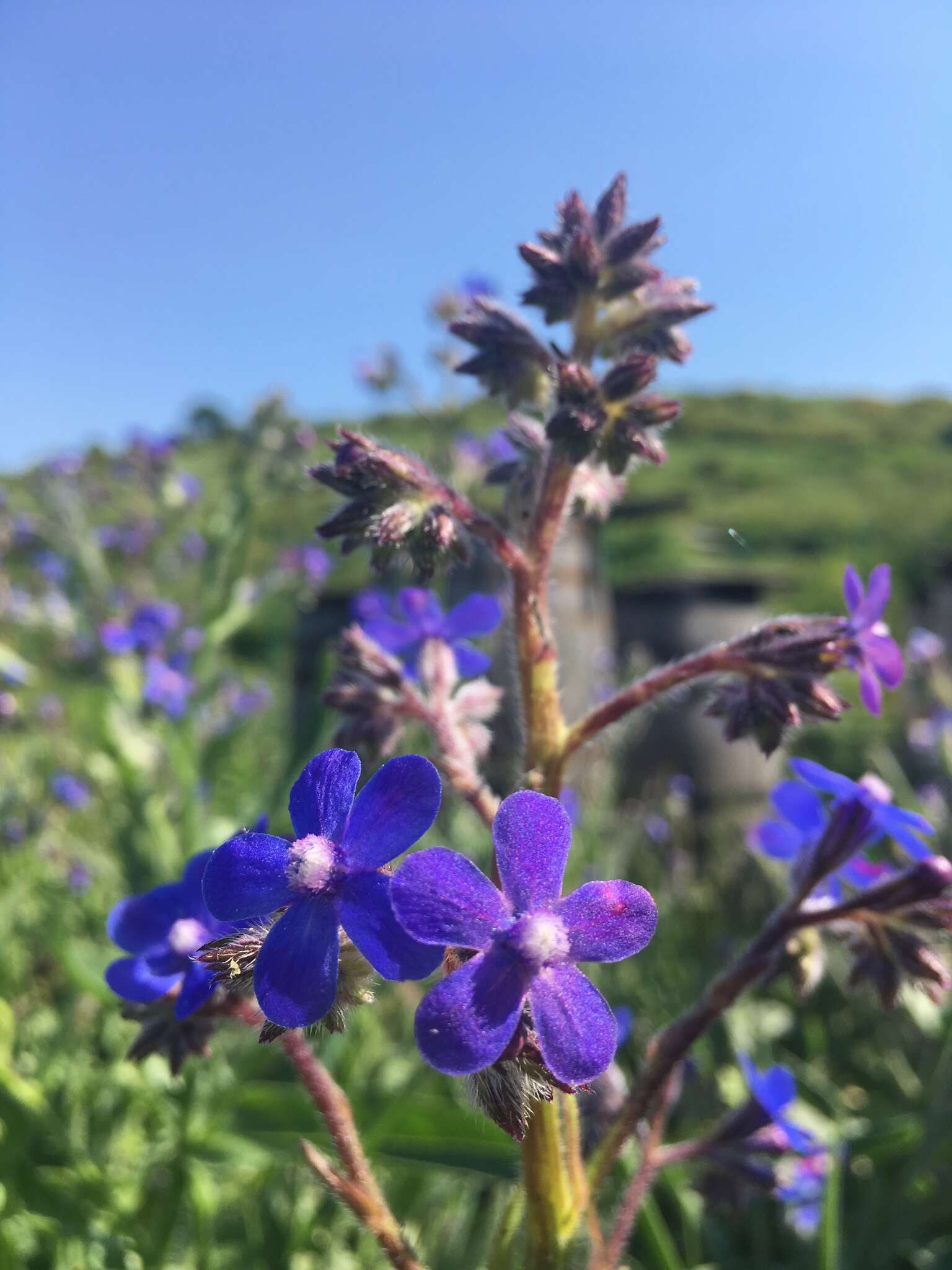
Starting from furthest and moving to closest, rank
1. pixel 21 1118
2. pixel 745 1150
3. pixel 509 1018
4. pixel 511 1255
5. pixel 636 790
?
pixel 636 790 → pixel 21 1118 → pixel 745 1150 → pixel 511 1255 → pixel 509 1018

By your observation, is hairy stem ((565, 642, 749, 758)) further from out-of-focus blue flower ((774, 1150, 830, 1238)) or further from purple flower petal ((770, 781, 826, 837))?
out-of-focus blue flower ((774, 1150, 830, 1238))

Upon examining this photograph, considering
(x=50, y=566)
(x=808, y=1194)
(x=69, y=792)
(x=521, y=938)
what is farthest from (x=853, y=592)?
(x=50, y=566)

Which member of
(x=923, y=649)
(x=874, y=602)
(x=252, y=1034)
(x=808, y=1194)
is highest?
(x=923, y=649)

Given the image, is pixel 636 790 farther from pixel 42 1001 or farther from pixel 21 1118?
pixel 21 1118

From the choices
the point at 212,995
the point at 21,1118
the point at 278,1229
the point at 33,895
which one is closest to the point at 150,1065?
the point at 21,1118

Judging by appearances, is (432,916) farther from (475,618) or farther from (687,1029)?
(475,618)
